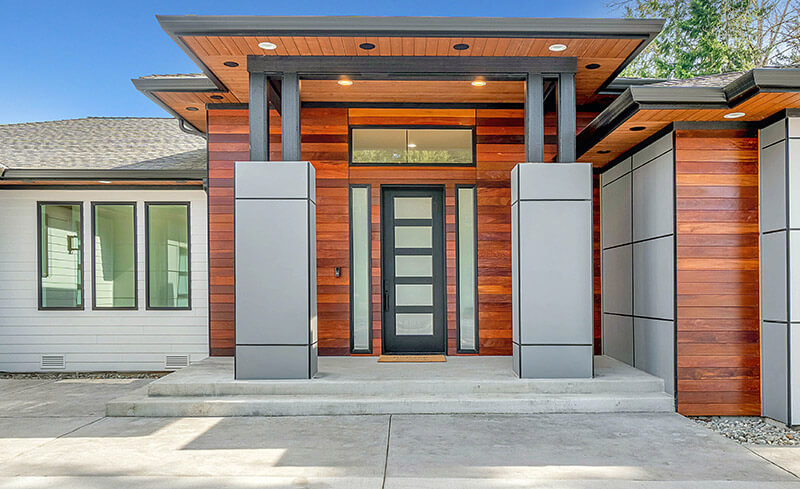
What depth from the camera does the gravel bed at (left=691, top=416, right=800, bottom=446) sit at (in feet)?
14.9

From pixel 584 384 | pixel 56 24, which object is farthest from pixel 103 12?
pixel 584 384

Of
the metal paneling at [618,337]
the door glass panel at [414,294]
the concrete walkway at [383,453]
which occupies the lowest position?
the concrete walkway at [383,453]

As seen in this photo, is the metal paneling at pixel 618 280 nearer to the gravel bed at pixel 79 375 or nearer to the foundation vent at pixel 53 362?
the gravel bed at pixel 79 375

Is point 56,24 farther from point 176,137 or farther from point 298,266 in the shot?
point 298,266

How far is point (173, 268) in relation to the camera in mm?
7980

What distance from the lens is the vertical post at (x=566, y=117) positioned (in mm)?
5637

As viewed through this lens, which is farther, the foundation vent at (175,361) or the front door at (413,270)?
the foundation vent at (175,361)

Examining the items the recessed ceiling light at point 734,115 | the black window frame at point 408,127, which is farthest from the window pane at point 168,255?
the recessed ceiling light at point 734,115

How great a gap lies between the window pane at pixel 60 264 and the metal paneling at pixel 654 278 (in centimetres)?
711

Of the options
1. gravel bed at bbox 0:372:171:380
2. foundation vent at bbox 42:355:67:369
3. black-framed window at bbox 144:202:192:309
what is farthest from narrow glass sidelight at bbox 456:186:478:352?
foundation vent at bbox 42:355:67:369

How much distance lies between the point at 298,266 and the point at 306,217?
0.47m

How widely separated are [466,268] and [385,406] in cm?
246

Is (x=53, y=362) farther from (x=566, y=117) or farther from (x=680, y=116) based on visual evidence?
(x=680, y=116)

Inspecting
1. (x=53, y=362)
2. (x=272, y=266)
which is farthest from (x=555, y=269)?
(x=53, y=362)
